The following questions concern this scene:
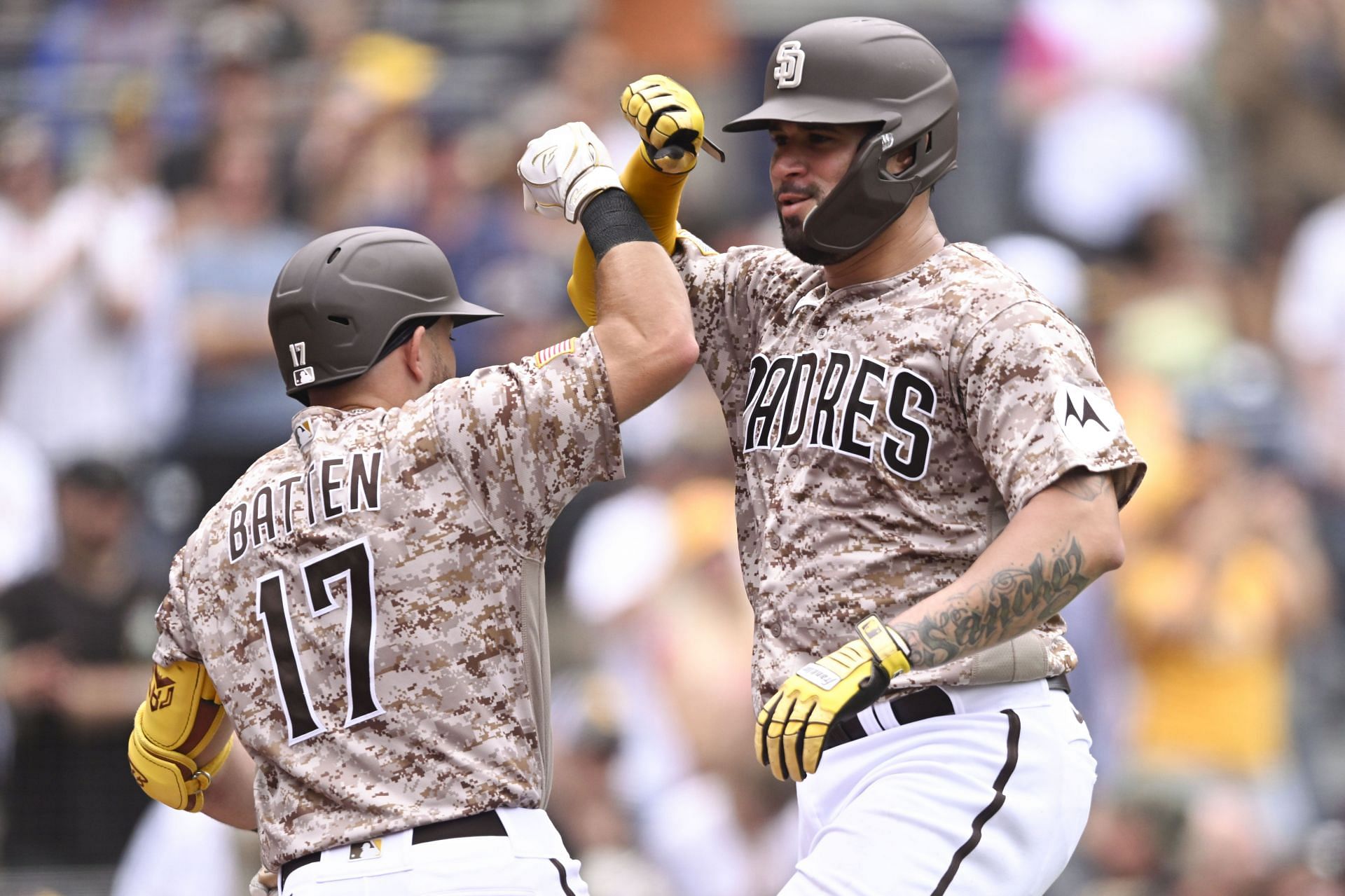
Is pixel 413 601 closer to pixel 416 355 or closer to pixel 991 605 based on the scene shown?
pixel 416 355

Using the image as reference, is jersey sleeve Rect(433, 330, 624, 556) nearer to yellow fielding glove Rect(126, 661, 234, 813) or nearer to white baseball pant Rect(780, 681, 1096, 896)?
white baseball pant Rect(780, 681, 1096, 896)

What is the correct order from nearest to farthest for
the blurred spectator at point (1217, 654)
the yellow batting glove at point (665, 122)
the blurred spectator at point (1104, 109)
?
the yellow batting glove at point (665, 122), the blurred spectator at point (1217, 654), the blurred spectator at point (1104, 109)

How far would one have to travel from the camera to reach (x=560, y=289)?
28.5 feet

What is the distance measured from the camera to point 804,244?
3688 millimetres

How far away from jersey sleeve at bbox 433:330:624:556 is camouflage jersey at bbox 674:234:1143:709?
1.39 ft

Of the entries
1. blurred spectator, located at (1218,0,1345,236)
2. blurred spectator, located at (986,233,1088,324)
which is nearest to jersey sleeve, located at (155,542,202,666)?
blurred spectator, located at (986,233,1088,324)

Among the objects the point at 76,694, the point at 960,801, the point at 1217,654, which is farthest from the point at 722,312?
the point at 1217,654

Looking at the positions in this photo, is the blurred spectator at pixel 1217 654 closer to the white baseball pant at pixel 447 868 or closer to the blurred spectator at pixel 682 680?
the blurred spectator at pixel 682 680

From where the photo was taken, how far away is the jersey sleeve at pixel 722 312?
4.09 metres

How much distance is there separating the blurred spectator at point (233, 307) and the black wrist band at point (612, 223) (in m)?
4.58

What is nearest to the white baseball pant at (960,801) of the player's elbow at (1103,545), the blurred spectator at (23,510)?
the player's elbow at (1103,545)

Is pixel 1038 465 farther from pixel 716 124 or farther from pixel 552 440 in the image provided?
pixel 716 124

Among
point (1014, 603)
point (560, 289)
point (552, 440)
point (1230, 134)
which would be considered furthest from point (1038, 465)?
point (1230, 134)

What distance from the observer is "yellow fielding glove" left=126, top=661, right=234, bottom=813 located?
3977 millimetres
